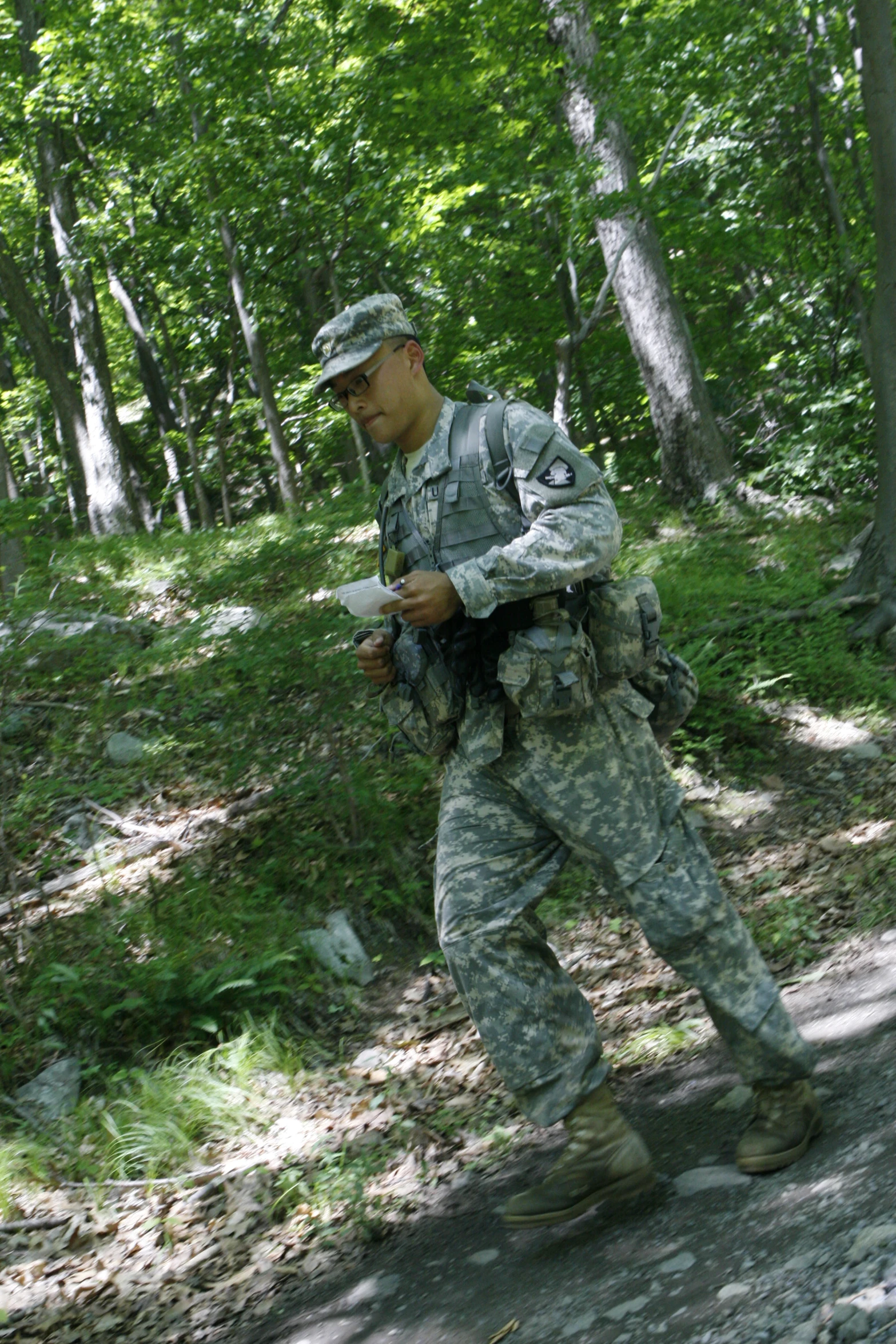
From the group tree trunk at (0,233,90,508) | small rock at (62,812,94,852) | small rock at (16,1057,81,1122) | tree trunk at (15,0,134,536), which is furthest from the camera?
tree trunk at (15,0,134,536)

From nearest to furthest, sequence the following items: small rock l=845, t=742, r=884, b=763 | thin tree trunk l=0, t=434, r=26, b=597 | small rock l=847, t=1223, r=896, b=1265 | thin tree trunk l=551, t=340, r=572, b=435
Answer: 1. small rock l=847, t=1223, r=896, b=1265
2. small rock l=845, t=742, r=884, b=763
3. thin tree trunk l=551, t=340, r=572, b=435
4. thin tree trunk l=0, t=434, r=26, b=597

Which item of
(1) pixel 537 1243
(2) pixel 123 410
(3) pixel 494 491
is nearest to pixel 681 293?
(3) pixel 494 491

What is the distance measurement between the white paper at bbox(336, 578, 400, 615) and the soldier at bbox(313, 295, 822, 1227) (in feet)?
0.11

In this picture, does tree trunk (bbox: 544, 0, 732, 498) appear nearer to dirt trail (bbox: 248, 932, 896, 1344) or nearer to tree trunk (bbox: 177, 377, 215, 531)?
tree trunk (bbox: 177, 377, 215, 531)

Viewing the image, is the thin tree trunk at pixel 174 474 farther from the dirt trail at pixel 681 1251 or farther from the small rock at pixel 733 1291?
the small rock at pixel 733 1291

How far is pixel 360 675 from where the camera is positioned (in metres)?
5.40

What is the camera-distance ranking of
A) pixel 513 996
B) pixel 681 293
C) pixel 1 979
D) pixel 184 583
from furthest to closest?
1. pixel 681 293
2. pixel 184 583
3. pixel 1 979
4. pixel 513 996

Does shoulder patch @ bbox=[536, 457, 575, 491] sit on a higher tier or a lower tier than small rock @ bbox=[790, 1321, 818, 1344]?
higher

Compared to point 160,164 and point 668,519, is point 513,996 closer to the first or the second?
point 668,519

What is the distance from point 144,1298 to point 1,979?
1.65 m

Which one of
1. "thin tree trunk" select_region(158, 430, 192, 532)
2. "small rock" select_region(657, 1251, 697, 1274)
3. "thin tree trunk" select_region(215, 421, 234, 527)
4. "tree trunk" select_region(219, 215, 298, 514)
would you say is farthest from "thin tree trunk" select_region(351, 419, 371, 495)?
"thin tree trunk" select_region(158, 430, 192, 532)

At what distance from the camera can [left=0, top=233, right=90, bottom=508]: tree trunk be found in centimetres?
1297

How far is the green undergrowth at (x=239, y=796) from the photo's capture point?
13.8 ft

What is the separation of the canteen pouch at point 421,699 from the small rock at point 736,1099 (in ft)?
4.57
